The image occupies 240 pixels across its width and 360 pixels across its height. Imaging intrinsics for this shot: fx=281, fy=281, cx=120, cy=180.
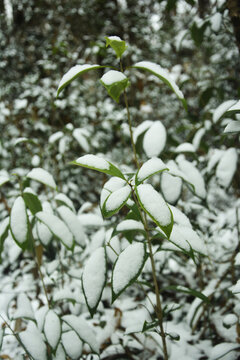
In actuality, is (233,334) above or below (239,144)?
below

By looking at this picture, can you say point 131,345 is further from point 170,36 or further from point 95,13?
point 170,36

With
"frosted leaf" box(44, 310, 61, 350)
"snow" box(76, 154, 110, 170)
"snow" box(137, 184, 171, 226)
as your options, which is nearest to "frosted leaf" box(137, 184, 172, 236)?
"snow" box(137, 184, 171, 226)

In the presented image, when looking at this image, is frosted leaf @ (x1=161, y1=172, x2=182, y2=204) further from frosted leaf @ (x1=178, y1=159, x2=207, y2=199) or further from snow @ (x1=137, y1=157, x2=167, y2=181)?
snow @ (x1=137, y1=157, x2=167, y2=181)

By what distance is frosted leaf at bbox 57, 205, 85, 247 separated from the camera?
3.39ft

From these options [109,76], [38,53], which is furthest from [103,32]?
[109,76]

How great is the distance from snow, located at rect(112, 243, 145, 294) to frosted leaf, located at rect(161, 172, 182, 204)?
0.22m

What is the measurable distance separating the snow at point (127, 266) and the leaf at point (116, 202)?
168mm

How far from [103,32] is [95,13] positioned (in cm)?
33

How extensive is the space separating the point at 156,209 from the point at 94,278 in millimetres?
309

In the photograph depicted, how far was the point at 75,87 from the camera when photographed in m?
3.17

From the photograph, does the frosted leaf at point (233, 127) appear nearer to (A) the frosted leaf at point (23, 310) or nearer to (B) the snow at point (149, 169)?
(B) the snow at point (149, 169)

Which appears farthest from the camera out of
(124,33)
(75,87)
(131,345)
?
(124,33)

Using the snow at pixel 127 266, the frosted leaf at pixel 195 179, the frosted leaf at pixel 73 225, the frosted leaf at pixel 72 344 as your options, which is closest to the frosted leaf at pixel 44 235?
the frosted leaf at pixel 73 225

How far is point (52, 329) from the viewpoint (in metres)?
0.89
